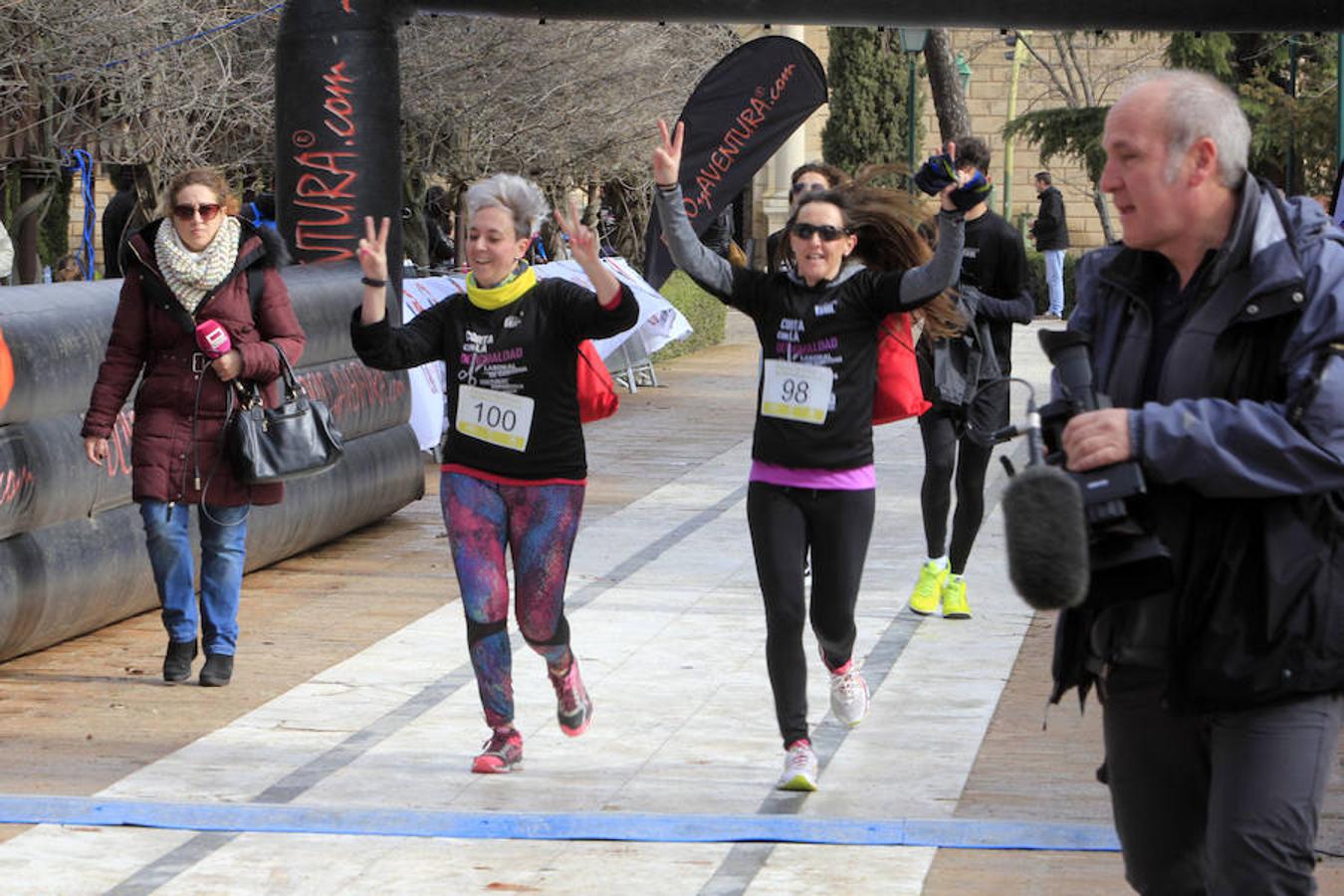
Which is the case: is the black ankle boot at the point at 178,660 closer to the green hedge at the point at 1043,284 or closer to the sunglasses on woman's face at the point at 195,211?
the sunglasses on woman's face at the point at 195,211

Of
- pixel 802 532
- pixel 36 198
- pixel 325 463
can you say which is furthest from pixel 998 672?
pixel 36 198

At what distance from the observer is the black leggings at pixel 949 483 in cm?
924

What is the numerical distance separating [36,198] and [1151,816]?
1613cm

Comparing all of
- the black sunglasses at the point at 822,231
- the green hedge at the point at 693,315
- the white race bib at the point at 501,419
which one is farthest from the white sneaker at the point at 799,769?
the green hedge at the point at 693,315

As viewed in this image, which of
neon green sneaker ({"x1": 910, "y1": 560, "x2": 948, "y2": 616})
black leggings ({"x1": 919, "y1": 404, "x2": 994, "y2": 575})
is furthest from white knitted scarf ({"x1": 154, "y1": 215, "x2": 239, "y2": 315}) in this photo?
neon green sneaker ({"x1": 910, "y1": 560, "x2": 948, "y2": 616})

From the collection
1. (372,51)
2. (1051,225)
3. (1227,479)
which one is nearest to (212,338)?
(372,51)

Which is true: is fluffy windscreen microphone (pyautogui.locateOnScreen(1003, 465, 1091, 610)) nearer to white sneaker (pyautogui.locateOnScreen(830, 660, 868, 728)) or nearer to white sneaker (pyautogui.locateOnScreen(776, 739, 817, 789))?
white sneaker (pyautogui.locateOnScreen(776, 739, 817, 789))

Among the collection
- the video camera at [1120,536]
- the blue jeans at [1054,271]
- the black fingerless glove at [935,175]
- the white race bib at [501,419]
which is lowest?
the blue jeans at [1054,271]

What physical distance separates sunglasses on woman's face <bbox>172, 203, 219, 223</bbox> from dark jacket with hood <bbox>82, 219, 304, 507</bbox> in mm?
102

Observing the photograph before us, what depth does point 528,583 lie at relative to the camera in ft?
21.7

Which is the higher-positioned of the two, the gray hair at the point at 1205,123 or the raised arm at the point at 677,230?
the gray hair at the point at 1205,123

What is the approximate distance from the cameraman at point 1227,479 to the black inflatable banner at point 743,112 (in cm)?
754

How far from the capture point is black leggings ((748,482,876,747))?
636 cm

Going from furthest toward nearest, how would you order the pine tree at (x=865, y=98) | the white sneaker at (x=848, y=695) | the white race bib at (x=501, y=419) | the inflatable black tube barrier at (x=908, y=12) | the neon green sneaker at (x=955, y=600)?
the pine tree at (x=865, y=98)
the inflatable black tube barrier at (x=908, y=12)
the neon green sneaker at (x=955, y=600)
the white sneaker at (x=848, y=695)
the white race bib at (x=501, y=419)
